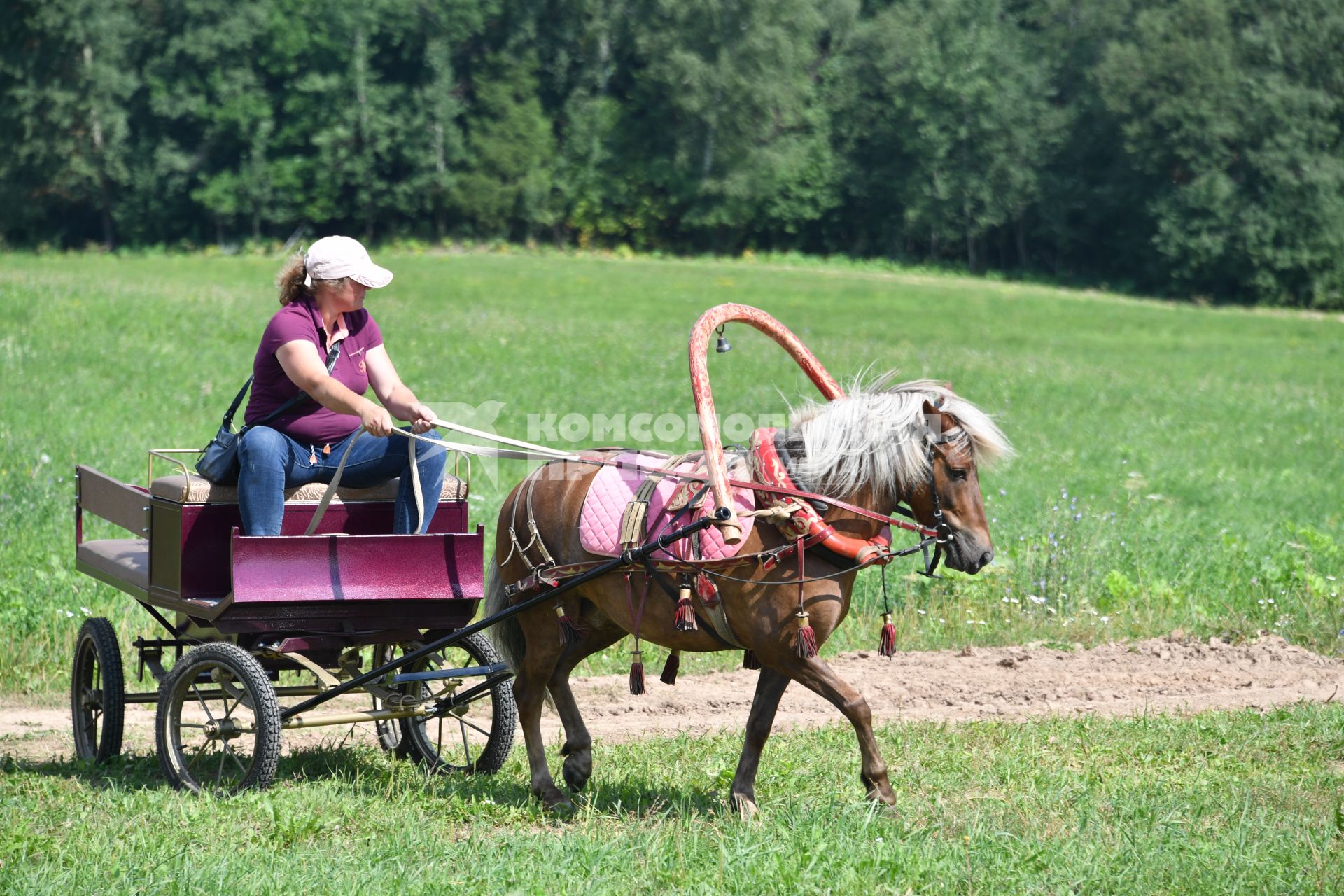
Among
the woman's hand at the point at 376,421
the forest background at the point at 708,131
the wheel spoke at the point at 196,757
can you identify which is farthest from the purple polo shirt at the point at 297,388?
the forest background at the point at 708,131

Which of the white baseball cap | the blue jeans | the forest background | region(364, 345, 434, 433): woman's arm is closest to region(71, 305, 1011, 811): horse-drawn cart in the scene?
the blue jeans

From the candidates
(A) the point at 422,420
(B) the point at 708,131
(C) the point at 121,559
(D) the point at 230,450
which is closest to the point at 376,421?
(A) the point at 422,420

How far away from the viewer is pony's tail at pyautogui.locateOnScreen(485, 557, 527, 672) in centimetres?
678

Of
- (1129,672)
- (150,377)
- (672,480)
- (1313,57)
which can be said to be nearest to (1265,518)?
(1129,672)

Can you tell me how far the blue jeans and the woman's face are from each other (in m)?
0.62

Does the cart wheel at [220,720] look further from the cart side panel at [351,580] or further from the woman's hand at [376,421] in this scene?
the woman's hand at [376,421]

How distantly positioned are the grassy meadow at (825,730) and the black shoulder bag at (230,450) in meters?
1.47

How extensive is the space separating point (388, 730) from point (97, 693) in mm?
1538

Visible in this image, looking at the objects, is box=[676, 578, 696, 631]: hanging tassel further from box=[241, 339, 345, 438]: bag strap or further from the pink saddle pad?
box=[241, 339, 345, 438]: bag strap

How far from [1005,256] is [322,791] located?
66465 mm

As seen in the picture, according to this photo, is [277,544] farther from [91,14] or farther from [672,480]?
[91,14]

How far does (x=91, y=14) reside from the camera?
185ft

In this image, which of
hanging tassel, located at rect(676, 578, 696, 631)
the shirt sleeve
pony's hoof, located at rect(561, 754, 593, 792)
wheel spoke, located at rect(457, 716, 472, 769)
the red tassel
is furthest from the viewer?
wheel spoke, located at rect(457, 716, 472, 769)

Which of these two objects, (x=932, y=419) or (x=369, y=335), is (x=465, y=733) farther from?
(x=932, y=419)
